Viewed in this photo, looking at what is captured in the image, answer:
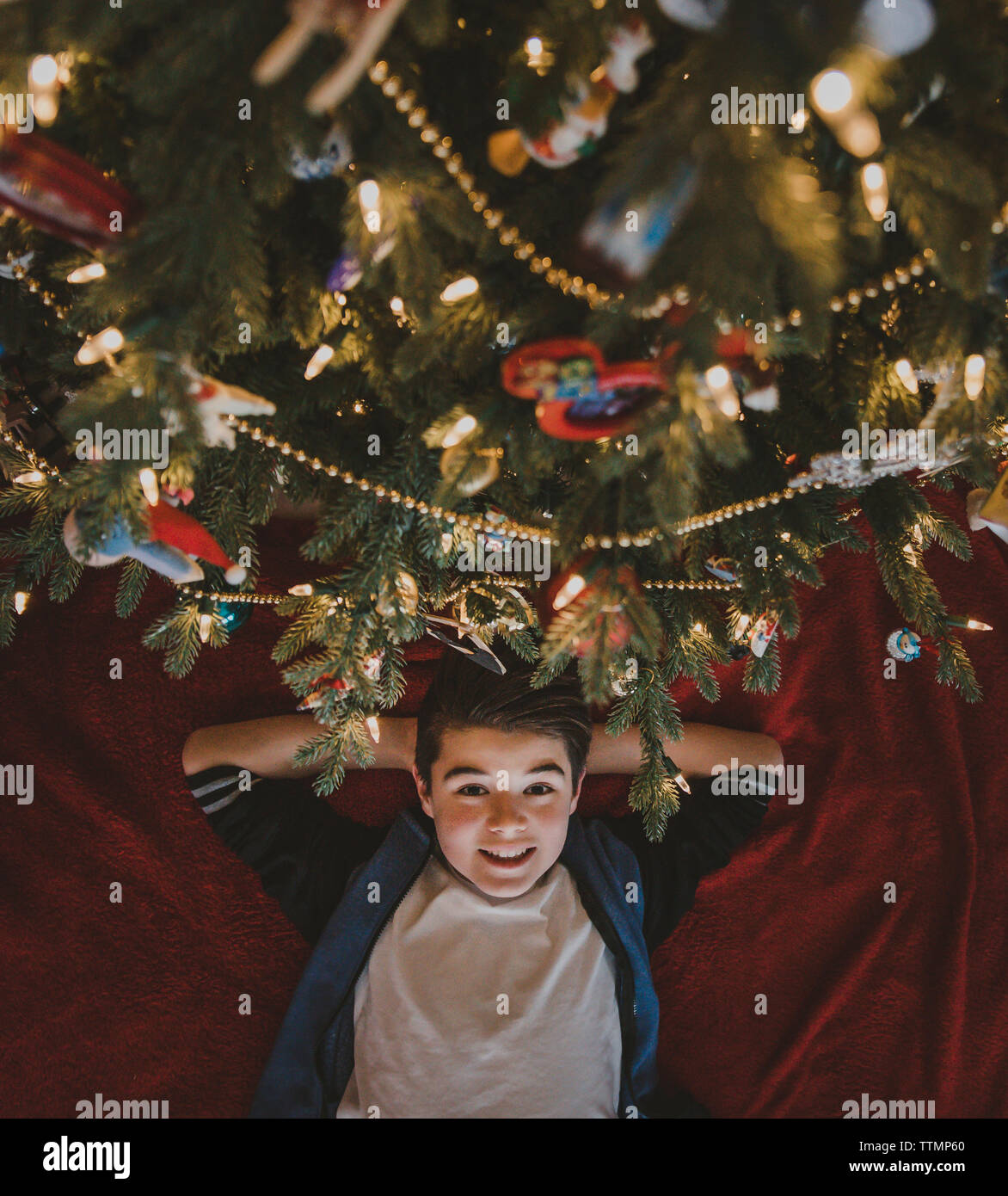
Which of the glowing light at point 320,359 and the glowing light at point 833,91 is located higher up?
the glowing light at point 320,359

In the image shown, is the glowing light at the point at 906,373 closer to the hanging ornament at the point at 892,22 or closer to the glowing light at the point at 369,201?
the hanging ornament at the point at 892,22

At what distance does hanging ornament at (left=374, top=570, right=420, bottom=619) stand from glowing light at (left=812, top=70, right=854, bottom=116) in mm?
610

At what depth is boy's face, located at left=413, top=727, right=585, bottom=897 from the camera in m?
1.24

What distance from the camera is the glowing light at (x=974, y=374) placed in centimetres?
72

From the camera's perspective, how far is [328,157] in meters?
0.68

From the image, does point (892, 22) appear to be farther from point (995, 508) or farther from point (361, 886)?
point (361, 886)

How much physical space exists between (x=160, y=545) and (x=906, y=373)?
75 centimetres

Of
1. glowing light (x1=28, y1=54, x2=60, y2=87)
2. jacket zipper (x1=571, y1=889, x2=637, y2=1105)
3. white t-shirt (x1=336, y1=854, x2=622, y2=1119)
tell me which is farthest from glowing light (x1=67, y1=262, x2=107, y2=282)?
jacket zipper (x1=571, y1=889, x2=637, y2=1105)

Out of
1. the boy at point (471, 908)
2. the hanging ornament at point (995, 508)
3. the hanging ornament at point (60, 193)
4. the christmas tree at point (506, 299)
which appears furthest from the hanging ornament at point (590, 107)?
the boy at point (471, 908)
